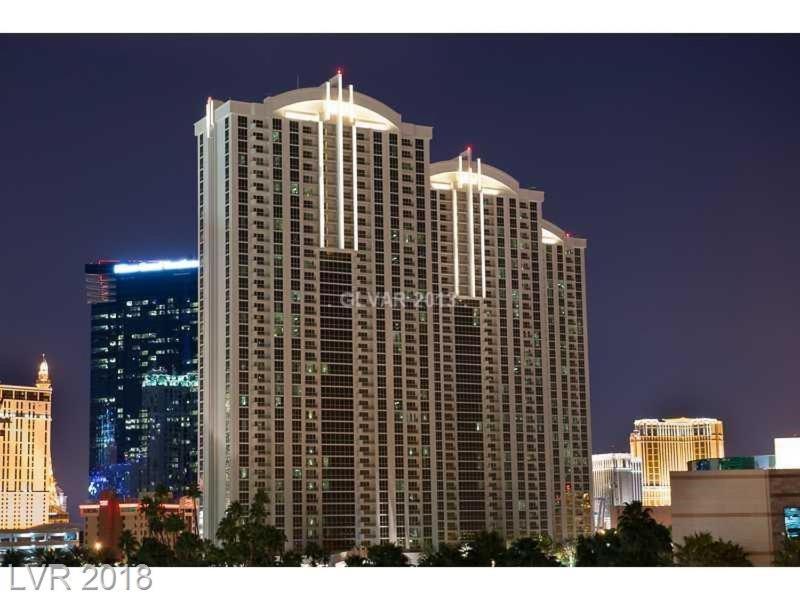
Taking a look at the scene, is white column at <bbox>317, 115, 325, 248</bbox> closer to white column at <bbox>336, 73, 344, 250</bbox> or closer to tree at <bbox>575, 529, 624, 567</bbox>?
white column at <bbox>336, 73, 344, 250</bbox>

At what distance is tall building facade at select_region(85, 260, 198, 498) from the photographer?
163250 mm

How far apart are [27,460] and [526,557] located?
104 meters

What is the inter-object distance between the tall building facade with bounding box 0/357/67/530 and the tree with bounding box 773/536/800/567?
11368 cm

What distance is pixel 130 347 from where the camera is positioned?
168 metres

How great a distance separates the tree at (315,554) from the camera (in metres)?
78.5

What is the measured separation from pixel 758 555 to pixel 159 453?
120367mm

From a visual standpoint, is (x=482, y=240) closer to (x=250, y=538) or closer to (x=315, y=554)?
(x=315, y=554)

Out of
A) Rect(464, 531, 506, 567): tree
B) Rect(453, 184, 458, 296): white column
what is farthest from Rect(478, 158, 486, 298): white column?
Rect(464, 531, 506, 567): tree

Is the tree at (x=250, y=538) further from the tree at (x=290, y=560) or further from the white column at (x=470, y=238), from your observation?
the white column at (x=470, y=238)

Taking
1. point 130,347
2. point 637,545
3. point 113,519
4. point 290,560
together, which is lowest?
point 290,560

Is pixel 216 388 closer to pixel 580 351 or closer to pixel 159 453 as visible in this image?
pixel 580 351

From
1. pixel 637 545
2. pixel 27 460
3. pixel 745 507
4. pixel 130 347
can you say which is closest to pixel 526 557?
pixel 637 545
